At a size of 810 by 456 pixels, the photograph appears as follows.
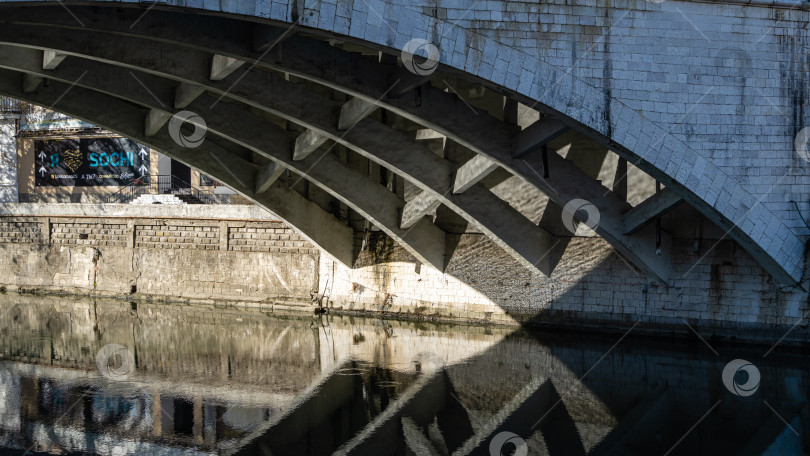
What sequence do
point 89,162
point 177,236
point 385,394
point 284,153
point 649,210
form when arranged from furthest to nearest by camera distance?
point 89,162 < point 177,236 < point 284,153 < point 649,210 < point 385,394

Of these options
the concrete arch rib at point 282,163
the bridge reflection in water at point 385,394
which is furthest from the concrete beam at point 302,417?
the concrete arch rib at point 282,163

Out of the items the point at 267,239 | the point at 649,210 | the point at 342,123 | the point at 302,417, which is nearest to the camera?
the point at 302,417

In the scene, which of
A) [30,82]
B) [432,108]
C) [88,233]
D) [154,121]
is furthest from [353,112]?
[88,233]

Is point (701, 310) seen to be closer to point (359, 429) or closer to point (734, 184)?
point (734, 184)

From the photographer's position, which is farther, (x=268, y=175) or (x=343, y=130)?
(x=268, y=175)

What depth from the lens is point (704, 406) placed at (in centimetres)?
1004

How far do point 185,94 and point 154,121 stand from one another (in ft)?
5.34

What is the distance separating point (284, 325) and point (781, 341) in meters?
8.33

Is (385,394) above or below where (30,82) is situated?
below

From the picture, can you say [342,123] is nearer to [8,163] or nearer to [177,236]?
[177,236]

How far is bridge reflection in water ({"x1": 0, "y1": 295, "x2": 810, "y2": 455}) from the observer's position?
28.5 ft

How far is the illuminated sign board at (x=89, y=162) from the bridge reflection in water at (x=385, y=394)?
11.0 m

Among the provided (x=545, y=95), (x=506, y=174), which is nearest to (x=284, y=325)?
(x=506, y=174)

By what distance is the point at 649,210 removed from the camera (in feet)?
38.8
